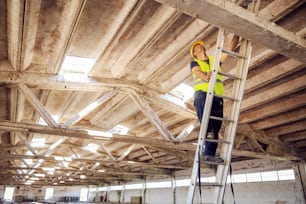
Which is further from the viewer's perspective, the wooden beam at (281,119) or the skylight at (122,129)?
the skylight at (122,129)

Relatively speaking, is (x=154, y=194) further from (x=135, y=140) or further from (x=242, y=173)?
(x=135, y=140)

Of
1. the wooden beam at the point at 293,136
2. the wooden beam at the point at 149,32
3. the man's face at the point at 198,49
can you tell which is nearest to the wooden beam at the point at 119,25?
the wooden beam at the point at 149,32

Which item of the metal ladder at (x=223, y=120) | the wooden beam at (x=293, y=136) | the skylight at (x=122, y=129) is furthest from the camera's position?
the skylight at (x=122, y=129)

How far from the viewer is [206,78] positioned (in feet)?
9.46

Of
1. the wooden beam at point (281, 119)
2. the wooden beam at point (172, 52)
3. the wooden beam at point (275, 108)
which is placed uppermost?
the wooden beam at point (172, 52)

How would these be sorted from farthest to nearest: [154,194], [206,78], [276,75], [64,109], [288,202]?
1. [154,194]
2. [288,202]
3. [64,109]
4. [276,75]
5. [206,78]

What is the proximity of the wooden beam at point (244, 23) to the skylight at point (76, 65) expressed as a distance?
3.11 m

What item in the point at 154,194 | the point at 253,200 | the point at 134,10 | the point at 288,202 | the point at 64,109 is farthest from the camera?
the point at 154,194

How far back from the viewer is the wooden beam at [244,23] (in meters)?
2.15

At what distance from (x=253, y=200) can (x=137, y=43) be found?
7153mm

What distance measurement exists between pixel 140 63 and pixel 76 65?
1.34m

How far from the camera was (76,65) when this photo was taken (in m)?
5.14

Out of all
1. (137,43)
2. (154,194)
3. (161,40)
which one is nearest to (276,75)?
(161,40)

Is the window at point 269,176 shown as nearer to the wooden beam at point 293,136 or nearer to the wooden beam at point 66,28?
the wooden beam at point 293,136
